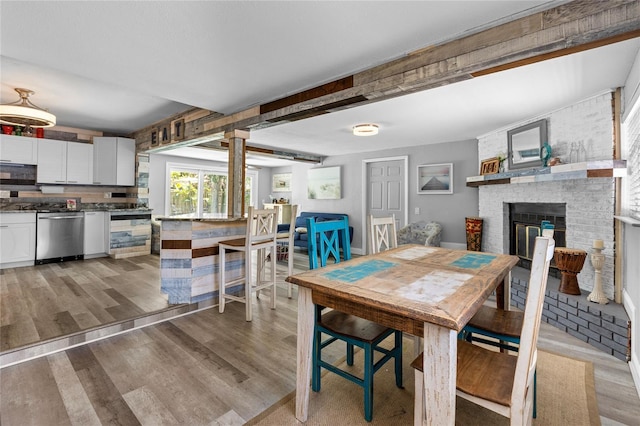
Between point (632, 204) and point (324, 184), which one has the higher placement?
point (324, 184)

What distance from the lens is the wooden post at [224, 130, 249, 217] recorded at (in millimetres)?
3891

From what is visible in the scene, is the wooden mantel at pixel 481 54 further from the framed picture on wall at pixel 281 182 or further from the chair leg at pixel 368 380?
the framed picture on wall at pixel 281 182

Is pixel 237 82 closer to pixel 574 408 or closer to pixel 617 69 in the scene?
pixel 617 69

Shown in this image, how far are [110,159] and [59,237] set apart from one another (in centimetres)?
162

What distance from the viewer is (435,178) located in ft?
18.3

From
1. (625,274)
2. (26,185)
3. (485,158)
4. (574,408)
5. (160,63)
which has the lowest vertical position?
(574,408)

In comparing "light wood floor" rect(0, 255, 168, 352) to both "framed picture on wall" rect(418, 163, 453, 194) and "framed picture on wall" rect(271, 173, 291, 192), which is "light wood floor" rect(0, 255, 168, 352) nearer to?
"framed picture on wall" rect(271, 173, 291, 192)

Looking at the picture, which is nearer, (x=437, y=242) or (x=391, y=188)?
(x=437, y=242)

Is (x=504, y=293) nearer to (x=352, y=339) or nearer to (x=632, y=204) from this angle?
(x=352, y=339)

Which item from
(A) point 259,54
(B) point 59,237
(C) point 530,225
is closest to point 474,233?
(C) point 530,225

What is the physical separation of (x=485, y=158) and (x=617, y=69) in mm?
2382

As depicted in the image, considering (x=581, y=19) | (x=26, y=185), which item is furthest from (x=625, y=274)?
(x=26, y=185)

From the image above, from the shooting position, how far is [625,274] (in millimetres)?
2625

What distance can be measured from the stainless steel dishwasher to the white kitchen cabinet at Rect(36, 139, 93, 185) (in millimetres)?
680
